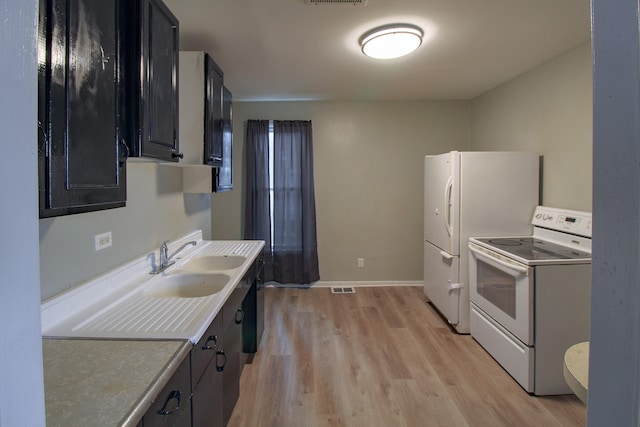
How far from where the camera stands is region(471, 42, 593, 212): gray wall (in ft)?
8.54

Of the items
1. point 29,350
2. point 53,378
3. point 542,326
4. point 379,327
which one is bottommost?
point 379,327

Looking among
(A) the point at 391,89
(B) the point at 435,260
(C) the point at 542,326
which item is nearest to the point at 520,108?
(A) the point at 391,89

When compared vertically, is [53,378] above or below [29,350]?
below

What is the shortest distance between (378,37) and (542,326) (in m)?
2.27

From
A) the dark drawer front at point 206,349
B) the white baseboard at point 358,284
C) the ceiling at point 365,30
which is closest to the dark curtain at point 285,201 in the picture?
the white baseboard at point 358,284

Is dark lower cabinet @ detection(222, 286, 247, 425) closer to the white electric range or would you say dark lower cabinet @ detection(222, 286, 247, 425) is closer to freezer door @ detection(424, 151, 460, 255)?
the white electric range

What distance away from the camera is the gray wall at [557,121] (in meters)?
2.60

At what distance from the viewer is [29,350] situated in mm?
414

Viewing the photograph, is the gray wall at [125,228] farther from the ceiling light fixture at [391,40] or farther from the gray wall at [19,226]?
the ceiling light fixture at [391,40]

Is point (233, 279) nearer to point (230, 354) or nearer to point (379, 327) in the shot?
point (230, 354)

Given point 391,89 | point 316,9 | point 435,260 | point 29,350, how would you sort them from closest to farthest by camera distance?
point 29,350, point 316,9, point 435,260, point 391,89

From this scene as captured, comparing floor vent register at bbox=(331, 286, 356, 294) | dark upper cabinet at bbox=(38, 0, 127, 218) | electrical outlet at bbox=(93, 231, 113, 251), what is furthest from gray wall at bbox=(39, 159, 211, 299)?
floor vent register at bbox=(331, 286, 356, 294)

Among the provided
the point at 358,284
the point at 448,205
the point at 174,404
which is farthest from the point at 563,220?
the point at 174,404

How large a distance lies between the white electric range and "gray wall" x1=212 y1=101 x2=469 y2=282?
1.94 metres
